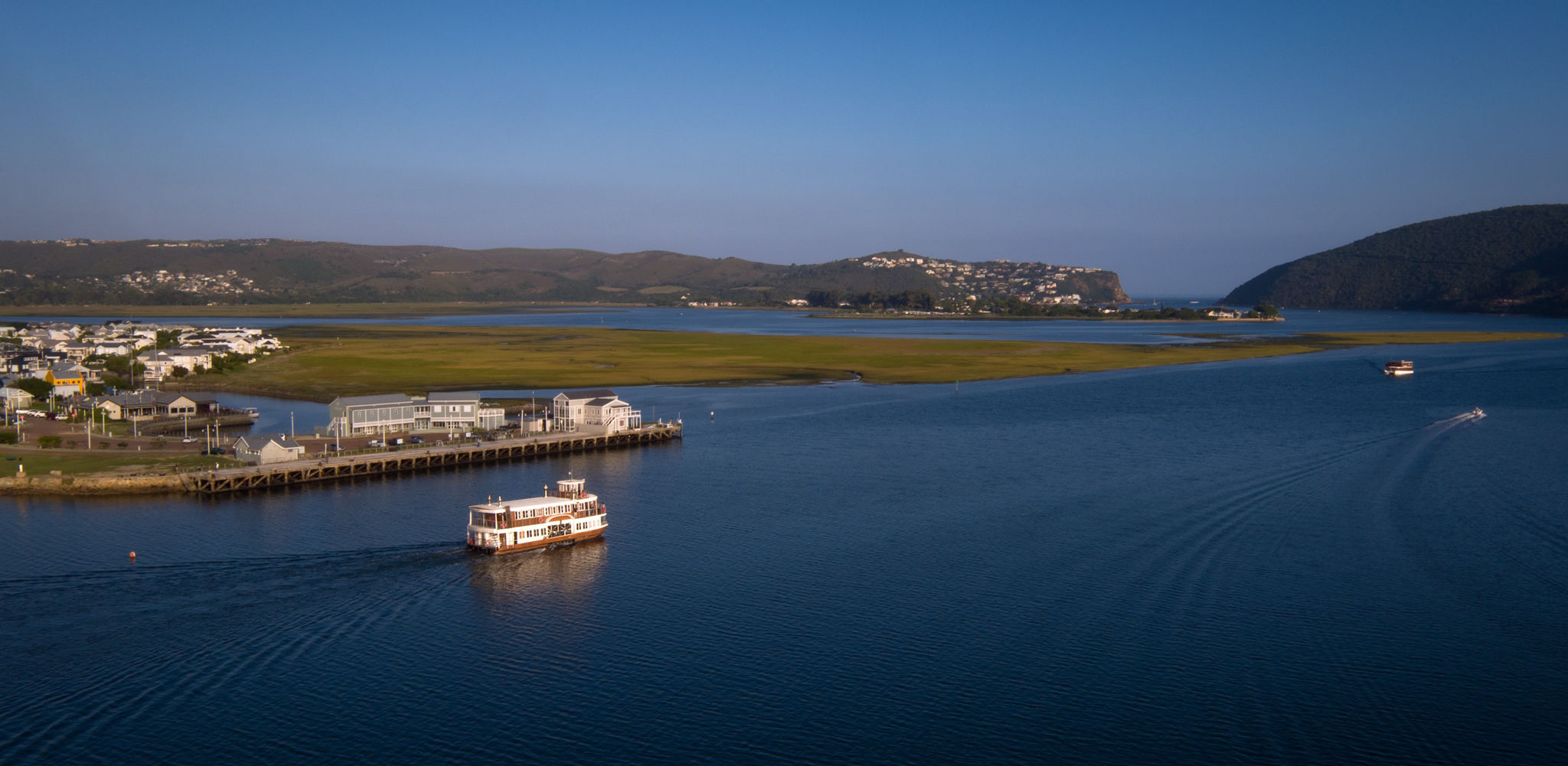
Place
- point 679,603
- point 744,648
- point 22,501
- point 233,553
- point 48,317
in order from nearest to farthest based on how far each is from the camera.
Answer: point 744,648 < point 679,603 < point 233,553 < point 22,501 < point 48,317

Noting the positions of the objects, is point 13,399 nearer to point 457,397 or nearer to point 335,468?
point 457,397

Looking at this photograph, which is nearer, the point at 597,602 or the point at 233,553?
the point at 597,602

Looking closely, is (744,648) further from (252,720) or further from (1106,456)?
(1106,456)

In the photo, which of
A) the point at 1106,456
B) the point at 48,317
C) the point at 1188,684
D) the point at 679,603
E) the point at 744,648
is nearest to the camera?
the point at 1188,684

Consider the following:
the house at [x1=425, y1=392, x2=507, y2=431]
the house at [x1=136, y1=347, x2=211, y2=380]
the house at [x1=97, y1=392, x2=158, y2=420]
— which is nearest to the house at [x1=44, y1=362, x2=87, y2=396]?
the house at [x1=136, y1=347, x2=211, y2=380]

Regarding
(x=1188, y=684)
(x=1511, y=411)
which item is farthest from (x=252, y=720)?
(x=1511, y=411)

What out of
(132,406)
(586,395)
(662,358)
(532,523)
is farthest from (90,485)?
(662,358)

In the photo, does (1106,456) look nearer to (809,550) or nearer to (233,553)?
(809,550)

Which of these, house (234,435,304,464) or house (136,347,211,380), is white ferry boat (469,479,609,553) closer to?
house (234,435,304,464)
